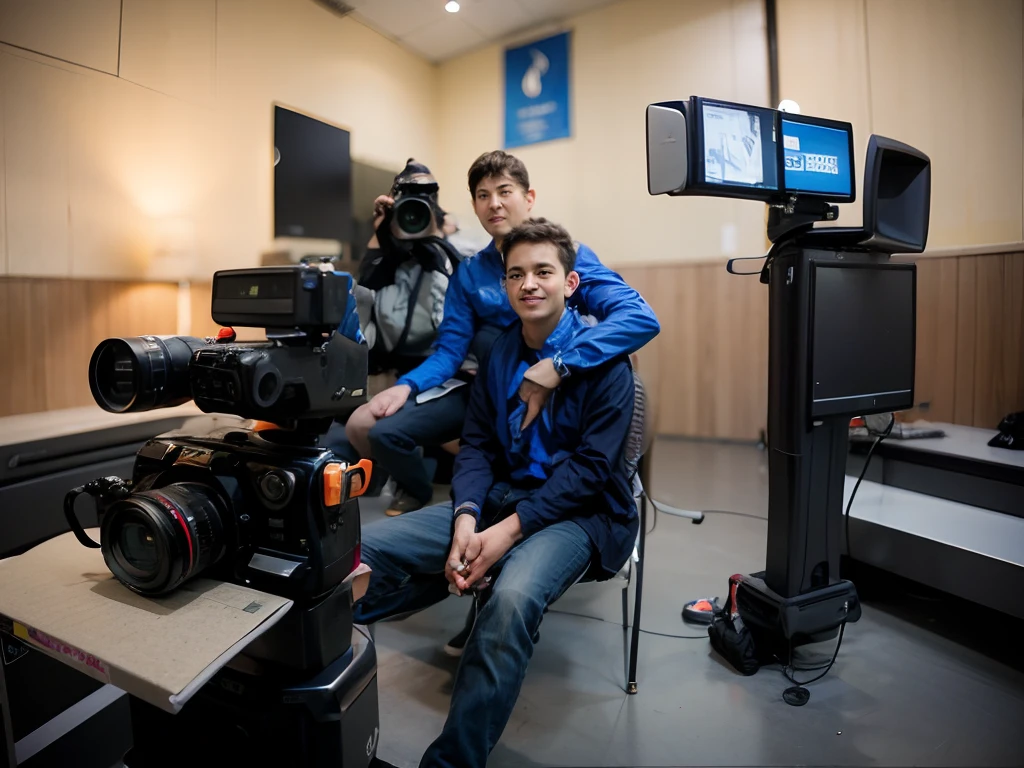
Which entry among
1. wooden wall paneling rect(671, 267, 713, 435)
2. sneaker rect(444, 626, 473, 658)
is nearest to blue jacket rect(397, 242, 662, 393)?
sneaker rect(444, 626, 473, 658)

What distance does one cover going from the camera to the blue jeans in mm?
921

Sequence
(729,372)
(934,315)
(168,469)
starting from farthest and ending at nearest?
(729,372)
(934,315)
(168,469)

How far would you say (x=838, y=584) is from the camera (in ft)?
4.68

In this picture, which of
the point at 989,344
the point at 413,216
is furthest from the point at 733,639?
the point at 413,216

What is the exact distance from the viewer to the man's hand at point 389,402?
1805 millimetres

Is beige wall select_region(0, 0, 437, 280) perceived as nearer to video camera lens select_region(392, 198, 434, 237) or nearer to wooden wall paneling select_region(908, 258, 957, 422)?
video camera lens select_region(392, 198, 434, 237)

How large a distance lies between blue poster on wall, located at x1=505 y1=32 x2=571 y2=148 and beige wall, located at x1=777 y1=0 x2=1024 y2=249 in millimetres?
1095

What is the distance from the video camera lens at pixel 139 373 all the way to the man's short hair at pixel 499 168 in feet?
3.84

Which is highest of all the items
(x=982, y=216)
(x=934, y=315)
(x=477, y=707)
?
(x=982, y=216)

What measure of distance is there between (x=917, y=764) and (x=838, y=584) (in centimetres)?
45

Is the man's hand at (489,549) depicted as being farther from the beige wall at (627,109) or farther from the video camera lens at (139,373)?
the beige wall at (627,109)

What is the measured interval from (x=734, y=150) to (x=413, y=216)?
140 cm

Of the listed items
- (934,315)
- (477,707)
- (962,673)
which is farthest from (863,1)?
(477,707)

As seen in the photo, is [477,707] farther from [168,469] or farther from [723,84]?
[723,84]
